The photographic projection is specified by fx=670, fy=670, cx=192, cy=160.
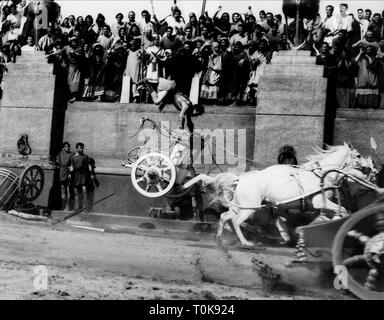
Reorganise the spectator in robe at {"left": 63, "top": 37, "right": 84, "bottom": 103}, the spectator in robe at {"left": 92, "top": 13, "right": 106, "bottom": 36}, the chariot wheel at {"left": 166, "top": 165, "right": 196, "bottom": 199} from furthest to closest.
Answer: the spectator in robe at {"left": 92, "top": 13, "right": 106, "bottom": 36}
the spectator in robe at {"left": 63, "top": 37, "right": 84, "bottom": 103}
the chariot wheel at {"left": 166, "top": 165, "right": 196, "bottom": 199}

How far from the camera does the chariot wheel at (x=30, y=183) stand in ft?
51.8

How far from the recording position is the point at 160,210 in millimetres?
15633

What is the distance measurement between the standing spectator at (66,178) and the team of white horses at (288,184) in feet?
15.6

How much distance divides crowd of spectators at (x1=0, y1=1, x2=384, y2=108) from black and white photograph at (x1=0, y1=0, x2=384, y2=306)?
0.04 meters

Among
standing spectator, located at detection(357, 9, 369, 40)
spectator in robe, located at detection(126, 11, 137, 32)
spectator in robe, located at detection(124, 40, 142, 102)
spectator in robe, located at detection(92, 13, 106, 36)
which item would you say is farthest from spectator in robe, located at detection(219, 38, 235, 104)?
spectator in robe, located at detection(92, 13, 106, 36)

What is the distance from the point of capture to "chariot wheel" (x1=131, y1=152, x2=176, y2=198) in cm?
1482

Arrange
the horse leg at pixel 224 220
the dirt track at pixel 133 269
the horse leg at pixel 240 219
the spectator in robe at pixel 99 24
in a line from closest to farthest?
the dirt track at pixel 133 269 → the horse leg at pixel 240 219 → the horse leg at pixel 224 220 → the spectator in robe at pixel 99 24

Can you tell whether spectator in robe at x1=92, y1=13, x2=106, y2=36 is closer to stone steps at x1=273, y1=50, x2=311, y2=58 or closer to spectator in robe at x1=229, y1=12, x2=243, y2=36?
spectator in robe at x1=229, y1=12, x2=243, y2=36

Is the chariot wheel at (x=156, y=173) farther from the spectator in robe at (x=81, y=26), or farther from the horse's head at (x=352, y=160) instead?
the spectator in robe at (x=81, y=26)

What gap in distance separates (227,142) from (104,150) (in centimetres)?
333

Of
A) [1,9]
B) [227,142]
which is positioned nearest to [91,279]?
[227,142]

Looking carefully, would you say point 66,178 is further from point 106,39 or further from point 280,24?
point 280,24

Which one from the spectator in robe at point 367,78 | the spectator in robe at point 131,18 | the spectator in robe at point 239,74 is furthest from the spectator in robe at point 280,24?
the spectator in robe at point 131,18

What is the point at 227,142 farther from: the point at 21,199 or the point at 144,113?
the point at 21,199
